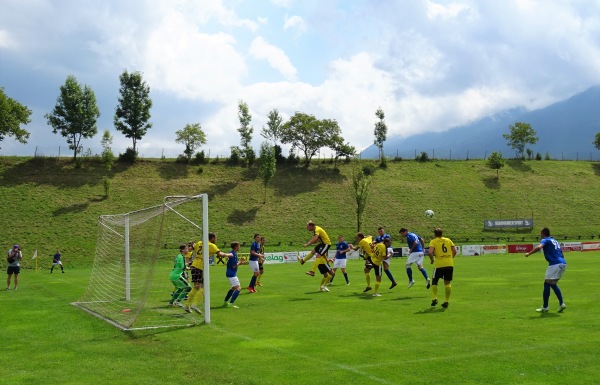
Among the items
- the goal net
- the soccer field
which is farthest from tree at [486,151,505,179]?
the soccer field

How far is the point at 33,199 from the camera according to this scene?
218 ft

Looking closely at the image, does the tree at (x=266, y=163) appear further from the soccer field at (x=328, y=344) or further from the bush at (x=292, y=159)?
the soccer field at (x=328, y=344)

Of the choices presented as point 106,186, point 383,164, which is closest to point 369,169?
point 383,164

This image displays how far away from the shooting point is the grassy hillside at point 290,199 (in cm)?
6331

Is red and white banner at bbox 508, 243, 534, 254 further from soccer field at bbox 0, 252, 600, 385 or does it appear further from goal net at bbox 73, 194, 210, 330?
soccer field at bbox 0, 252, 600, 385

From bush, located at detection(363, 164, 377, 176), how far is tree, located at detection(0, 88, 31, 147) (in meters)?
48.7

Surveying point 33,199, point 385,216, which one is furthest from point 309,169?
point 33,199

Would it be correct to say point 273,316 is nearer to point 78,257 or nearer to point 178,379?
point 178,379

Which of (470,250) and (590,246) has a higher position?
(590,246)

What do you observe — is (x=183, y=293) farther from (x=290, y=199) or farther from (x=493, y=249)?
(x=290, y=199)

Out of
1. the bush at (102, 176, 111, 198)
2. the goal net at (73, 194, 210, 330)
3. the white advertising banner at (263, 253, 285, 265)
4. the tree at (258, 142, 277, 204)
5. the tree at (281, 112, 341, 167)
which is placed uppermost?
the tree at (281, 112, 341, 167)

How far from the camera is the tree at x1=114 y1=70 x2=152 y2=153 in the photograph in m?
82.2

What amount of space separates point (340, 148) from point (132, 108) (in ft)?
109

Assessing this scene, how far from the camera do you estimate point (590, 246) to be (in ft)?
193
